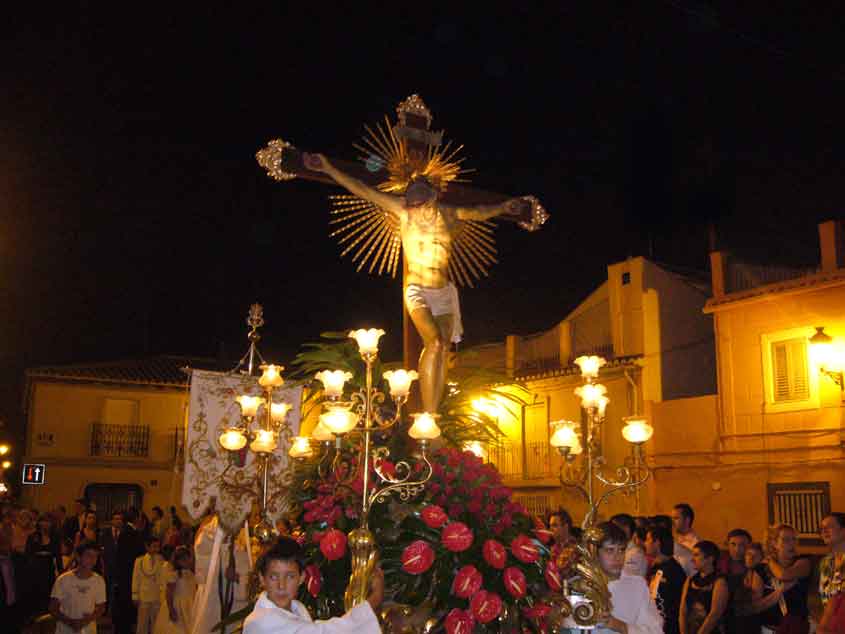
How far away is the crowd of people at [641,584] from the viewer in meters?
4.09

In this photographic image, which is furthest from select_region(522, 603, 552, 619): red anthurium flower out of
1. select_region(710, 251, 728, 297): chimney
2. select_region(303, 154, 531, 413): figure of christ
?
select_region(710, 251, 728, 297): chimney

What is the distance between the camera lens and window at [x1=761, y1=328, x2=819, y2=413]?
1595 cm

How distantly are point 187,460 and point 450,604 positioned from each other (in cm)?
485

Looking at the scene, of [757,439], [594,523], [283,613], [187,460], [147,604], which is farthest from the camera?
[757,439]

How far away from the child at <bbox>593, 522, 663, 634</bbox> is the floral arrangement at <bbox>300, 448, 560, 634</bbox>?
29cm

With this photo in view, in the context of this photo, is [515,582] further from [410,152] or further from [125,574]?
[125,574]

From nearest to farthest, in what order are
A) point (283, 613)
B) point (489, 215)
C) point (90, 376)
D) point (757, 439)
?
1. point (283, 613)
2. point (489, 215)
3. point (757, 439)
4. point (90, 376)

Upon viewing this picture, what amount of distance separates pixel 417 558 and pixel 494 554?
1.30 feet

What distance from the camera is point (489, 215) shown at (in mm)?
7688

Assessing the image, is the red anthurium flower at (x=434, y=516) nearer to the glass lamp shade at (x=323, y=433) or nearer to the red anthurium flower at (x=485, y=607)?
the red anthurium flower at (x=485, y=607)

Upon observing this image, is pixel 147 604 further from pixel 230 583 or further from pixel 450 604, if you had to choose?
pixel 450 604

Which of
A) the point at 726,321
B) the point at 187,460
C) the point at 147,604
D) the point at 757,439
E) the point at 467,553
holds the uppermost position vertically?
the point at 726,321

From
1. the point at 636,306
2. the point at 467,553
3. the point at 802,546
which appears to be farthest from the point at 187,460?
the point at 636,306

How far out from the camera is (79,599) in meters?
8.02
